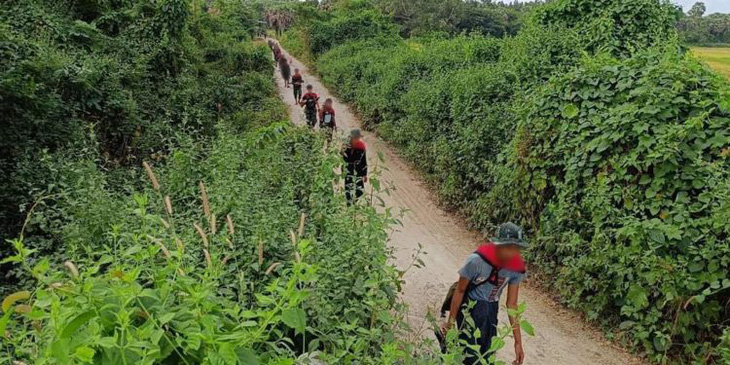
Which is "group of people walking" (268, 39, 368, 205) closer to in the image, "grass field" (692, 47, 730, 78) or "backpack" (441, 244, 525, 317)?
"backpack" (441, 244, 525, 317)

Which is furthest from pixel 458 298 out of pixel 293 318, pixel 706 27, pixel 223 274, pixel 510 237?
pixel 706 27

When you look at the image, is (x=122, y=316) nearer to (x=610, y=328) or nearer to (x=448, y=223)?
(x=610, y=328)

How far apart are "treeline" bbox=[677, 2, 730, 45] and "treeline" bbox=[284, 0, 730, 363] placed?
33.1 m

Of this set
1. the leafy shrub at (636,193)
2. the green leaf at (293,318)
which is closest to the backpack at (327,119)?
the leafy shrub at (636,193)

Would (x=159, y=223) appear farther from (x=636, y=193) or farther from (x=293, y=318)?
(x=636, y=193)

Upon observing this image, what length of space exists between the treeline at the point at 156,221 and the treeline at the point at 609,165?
3325 millimetres

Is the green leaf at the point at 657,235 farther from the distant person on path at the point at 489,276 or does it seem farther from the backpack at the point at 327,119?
the backpack at the point at 327,119

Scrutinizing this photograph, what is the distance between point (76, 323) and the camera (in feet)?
6.46

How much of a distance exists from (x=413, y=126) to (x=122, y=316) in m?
11.8

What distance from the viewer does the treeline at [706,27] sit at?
128 feet

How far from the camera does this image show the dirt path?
20.0 feet

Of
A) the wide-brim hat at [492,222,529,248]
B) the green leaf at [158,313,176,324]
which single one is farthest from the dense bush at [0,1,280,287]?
the wide-brim hat at [492,222,529,248]

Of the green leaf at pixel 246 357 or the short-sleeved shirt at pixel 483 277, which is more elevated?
the green leaf at pixel 246 357

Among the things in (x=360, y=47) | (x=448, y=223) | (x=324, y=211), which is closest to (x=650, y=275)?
(x=324, y=211)
